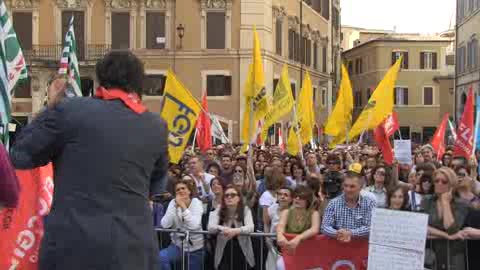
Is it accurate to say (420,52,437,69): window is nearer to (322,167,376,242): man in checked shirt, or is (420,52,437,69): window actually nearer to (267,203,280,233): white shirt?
(267,203,280,233): white shirt

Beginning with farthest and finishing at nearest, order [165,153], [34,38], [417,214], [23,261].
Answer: [34,38] → [417,214] → [23,261] → [165,153]

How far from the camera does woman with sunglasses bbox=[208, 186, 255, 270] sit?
29.2 ft

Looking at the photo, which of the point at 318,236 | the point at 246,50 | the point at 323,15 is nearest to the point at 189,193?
the point at 318,236

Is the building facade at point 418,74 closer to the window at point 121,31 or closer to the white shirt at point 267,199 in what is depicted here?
the window at point 121,31

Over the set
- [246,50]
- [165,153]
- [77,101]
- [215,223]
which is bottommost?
[215,223]

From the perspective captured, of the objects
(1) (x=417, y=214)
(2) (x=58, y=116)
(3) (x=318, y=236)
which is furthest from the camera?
(3) (x=318, y=236)

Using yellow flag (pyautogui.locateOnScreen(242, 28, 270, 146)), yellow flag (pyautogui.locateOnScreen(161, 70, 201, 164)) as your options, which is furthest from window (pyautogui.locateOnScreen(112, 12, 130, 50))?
yellow flag (pyautogui.locateOnScreen(161, 70, 201, 164))

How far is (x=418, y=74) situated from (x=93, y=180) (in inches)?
2660

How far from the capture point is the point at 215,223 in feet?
29.3

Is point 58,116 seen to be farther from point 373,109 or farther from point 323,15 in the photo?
point 323,15

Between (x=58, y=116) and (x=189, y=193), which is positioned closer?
(x=58, y=116)

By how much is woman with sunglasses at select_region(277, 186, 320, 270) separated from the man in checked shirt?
0.18 metres

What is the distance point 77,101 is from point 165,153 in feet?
1.59

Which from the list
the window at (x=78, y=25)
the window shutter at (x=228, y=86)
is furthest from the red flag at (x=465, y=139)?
the window at (x=78, y=25)
